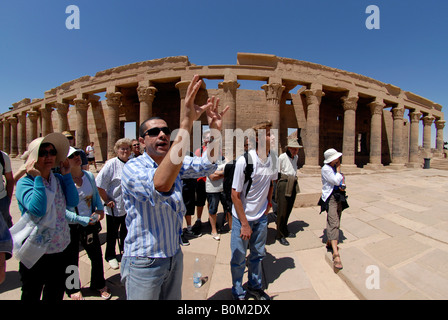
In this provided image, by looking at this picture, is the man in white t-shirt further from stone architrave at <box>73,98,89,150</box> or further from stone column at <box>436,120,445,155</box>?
stone column at <box>436,120,445,155</box>

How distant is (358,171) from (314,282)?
39.4 feet

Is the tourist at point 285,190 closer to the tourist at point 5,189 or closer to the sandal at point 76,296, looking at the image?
the sandal at point 76,296

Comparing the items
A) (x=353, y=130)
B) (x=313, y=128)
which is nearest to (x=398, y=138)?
(x=353, y=130)

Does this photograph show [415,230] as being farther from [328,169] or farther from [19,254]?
[19,254]

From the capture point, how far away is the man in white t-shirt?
81.9 inches

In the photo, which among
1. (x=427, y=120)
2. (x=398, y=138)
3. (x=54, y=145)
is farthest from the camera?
(x=427, y=120)

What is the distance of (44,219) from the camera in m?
1.61

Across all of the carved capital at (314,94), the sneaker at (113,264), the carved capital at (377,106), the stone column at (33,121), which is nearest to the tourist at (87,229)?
the sneaker at (113,264)

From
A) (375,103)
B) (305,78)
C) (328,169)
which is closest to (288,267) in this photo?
(328,169)

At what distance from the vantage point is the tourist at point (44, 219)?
153 cm

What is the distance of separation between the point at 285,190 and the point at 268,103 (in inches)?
324

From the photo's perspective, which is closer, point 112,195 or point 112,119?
point 112,195

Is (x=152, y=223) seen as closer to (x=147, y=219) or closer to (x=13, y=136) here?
(x=147, y=219)

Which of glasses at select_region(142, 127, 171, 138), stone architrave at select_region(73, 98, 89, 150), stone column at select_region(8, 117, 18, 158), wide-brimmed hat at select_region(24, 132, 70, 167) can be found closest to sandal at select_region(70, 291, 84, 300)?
wide-brimmed hat at select_region(24, 132, 70, 167)
